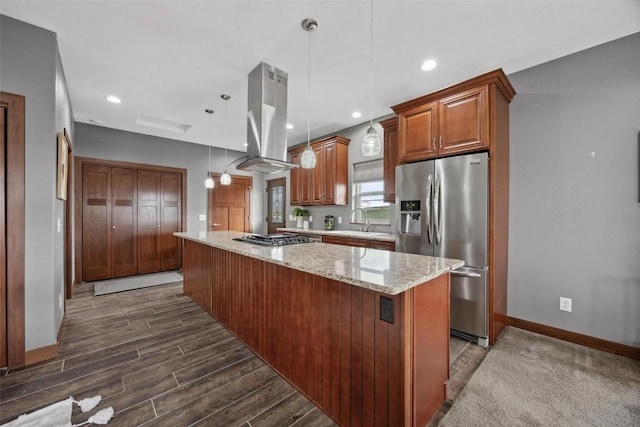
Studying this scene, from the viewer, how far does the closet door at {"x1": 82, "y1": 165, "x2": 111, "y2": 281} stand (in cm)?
452

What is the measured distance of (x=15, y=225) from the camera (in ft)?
6.82

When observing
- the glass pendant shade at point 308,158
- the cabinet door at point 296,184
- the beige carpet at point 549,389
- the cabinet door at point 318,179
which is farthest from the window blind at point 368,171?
the beige carpet at point 549,389

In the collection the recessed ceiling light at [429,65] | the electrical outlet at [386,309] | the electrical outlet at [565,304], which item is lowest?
the electrical outlet at [565,304]

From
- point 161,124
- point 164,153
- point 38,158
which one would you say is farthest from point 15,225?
point 164,153

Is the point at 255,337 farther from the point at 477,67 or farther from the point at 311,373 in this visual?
the point at 477,67

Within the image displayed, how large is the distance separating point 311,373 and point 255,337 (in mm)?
751

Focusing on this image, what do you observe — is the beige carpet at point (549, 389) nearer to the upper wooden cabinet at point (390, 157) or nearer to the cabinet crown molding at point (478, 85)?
the upper wooden cabinet at point (390, 157)

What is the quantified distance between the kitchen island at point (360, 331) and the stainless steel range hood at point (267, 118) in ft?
3.71

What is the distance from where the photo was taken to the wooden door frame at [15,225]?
2055 millimetres

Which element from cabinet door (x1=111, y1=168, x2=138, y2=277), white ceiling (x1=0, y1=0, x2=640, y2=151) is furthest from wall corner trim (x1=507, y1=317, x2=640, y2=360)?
cabinet door (x1=111, y1=168, x2=138, y2=277)

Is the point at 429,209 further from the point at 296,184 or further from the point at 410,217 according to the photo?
the point at 296,184

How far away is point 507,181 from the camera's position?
2809mm

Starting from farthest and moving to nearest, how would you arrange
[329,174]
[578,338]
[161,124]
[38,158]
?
[161,124]
[329,174]
[578,338]
[38,158]

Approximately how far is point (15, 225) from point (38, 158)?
56cm
